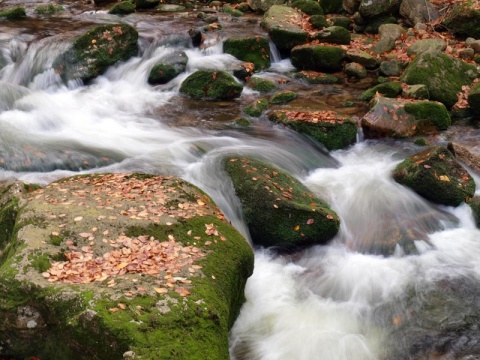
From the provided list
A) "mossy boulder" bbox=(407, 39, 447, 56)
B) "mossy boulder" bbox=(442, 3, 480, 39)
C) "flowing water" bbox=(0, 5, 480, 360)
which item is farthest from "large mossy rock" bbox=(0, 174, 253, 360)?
"mossy boulder" bbox=(442, 3, 480, 39)

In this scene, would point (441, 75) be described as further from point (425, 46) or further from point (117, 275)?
point (117, 275)

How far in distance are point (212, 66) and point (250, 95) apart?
80.1 inches

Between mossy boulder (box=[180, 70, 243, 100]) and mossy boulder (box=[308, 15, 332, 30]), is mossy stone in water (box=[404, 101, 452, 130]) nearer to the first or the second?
mossy boulder (box=[180, 70, 243, 100])

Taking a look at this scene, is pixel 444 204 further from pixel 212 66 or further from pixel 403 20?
pixel 403 20

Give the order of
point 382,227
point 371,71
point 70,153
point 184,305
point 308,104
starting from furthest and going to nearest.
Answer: point 371,71
point 308,104
point 70,153
point 382,227
point 184,305

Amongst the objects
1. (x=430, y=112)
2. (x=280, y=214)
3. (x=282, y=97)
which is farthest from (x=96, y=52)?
(x=430, y=112)

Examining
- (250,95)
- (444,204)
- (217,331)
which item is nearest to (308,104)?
(250,95)

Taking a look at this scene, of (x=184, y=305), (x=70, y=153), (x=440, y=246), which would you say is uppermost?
(x=184, y=305)

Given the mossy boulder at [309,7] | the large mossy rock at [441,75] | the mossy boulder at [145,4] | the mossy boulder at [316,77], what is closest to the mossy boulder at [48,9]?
the mossy boulder at [145,4]

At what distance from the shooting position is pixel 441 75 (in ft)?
38.2

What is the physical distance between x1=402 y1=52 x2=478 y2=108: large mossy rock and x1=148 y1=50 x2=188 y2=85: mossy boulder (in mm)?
6041

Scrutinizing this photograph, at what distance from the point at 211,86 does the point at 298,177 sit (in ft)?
14.1

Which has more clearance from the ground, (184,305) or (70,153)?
(184,305)

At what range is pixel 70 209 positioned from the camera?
559 cm
